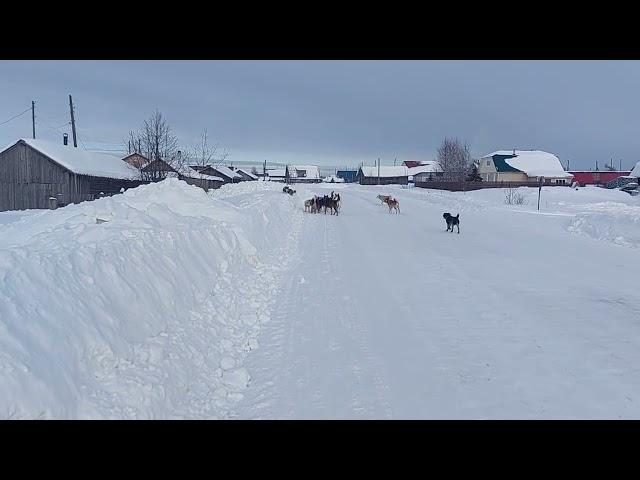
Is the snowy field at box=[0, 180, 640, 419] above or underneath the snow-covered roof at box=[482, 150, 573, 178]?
underneath

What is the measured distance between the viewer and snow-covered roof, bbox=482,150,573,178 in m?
73.7

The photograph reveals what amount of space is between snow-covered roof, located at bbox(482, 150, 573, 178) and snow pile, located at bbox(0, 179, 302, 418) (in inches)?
3003

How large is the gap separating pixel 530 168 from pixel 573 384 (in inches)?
3140

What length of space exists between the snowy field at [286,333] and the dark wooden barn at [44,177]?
20703mm

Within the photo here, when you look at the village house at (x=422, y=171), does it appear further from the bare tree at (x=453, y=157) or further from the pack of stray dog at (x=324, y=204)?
the pack of stray dog at (x=324, y=204)

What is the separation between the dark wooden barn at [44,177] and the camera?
28719 mm

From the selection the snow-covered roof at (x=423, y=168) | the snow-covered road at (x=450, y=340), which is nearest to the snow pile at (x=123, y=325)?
the snow-covered road at (x=450, y=340)

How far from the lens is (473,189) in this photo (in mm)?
54906

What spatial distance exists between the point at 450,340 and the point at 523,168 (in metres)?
78.2

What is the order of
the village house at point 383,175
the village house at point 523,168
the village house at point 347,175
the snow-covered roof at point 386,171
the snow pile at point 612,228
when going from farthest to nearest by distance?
the village house at point 347,175 < the snow-covered roof at point 386,171 < the village house at point 383,175 < the village house at point 523,168 < the snow pile at point 612,228

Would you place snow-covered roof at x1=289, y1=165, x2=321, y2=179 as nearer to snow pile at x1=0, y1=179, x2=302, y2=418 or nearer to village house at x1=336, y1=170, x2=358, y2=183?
village house at x1=336, y1=170, x2=358, y2=183

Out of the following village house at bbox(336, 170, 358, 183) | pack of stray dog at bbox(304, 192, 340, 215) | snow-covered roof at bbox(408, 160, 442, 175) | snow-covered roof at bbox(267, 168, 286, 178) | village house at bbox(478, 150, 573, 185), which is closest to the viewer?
pack of stray dog at bbox(304, 192, 340, 215)

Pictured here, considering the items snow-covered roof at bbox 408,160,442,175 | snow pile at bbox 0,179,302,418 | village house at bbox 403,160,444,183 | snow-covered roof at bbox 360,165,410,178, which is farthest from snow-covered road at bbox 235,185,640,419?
snow-covered roof at bbox 360,165,410,178
